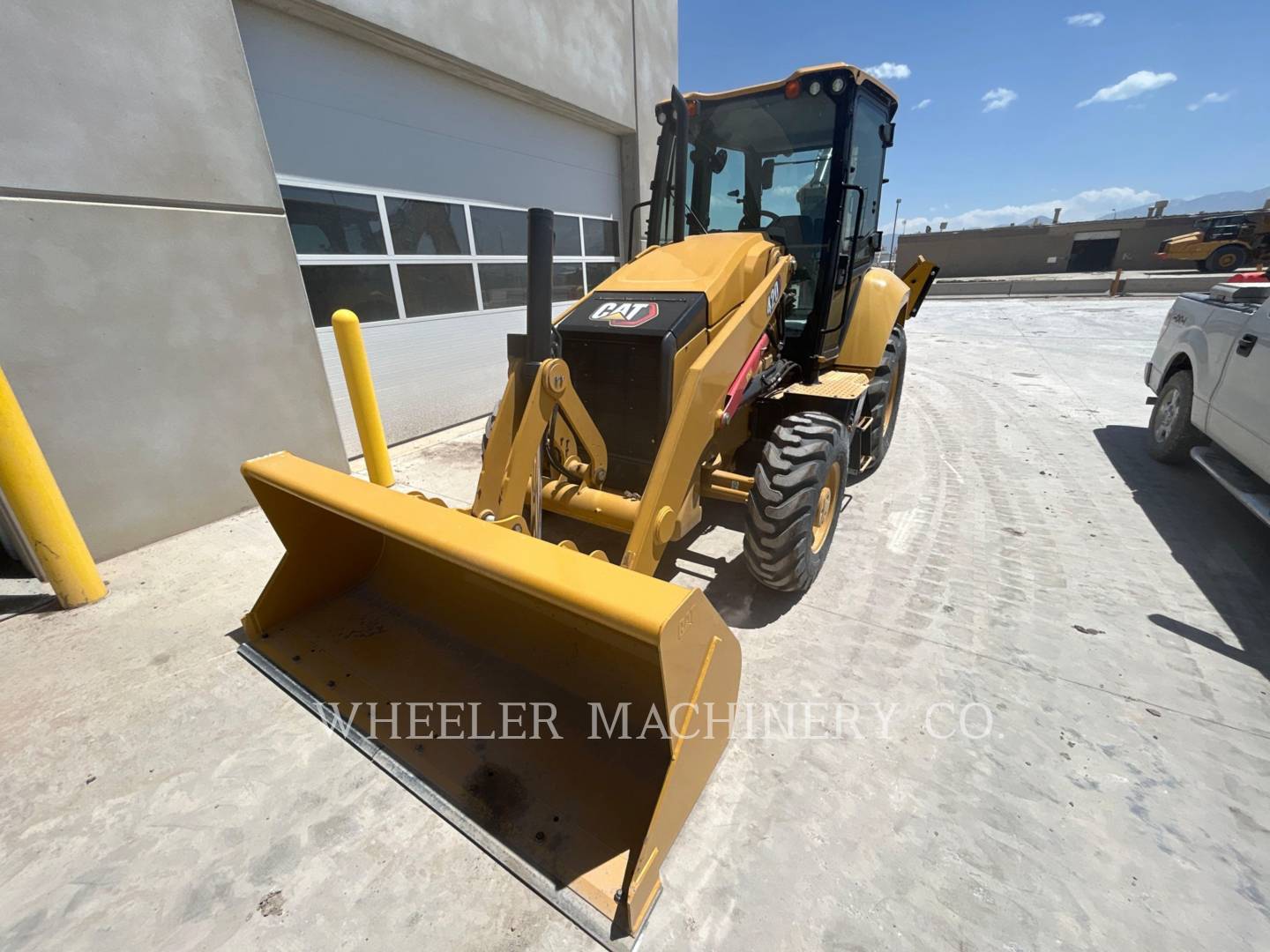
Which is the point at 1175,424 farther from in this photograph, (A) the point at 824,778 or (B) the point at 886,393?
(A) the point at 824,778

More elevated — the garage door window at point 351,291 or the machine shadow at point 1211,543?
the garage door window at point 351,291

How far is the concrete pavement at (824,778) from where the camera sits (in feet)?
5.59

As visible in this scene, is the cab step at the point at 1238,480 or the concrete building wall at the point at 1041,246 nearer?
the cab step at the point at 1238,480

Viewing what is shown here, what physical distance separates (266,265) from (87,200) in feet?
3.44

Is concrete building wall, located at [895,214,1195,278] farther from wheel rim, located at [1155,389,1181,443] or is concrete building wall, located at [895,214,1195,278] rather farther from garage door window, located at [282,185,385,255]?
garage door window, located at [282,185,385,255]

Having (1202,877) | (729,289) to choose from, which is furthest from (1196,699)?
(729,289)

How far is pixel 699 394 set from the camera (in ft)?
8.98

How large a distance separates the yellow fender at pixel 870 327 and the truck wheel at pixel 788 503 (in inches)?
61.8

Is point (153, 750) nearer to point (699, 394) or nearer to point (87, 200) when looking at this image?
point (699, 394)

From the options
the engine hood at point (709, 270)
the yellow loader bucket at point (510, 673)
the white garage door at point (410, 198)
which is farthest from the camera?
the white garage door at point (410, 198)

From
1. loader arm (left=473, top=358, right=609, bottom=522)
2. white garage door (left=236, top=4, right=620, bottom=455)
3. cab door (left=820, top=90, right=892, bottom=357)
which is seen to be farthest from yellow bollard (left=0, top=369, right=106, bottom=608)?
cab door (left=820, top=90, right=892, bottom=357)

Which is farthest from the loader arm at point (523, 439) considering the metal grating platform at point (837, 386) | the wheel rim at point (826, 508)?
the metal grating platform at point (837, 386)

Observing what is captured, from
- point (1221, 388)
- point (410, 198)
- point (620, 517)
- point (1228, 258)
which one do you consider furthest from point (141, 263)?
point (1228, 258)

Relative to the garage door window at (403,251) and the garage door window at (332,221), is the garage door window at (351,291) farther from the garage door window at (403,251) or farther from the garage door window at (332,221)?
the garage door window at (332,221)
